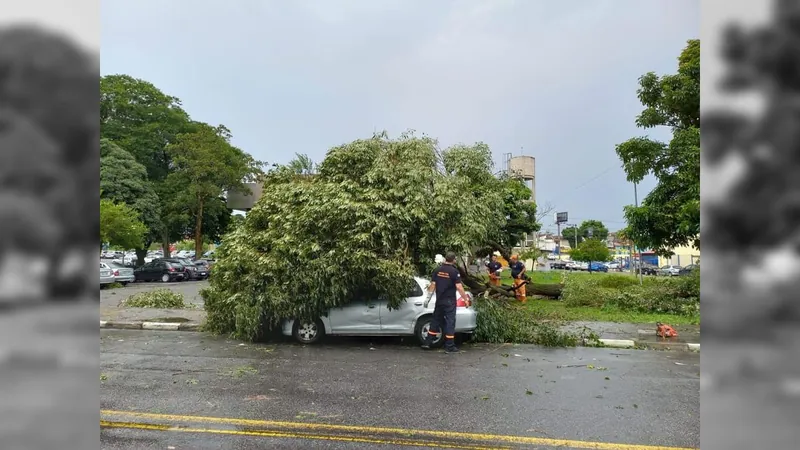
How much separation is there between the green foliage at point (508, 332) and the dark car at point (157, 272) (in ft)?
79.5

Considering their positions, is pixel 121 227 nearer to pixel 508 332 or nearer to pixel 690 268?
pixel 508 332

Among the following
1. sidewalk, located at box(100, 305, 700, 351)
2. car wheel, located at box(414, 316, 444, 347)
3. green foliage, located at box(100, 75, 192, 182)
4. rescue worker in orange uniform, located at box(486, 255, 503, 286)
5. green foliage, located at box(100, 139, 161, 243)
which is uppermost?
green foliage, located at box(100, 75, 192, 182)

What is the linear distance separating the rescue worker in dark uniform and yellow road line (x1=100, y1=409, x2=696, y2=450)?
4547 millimetres

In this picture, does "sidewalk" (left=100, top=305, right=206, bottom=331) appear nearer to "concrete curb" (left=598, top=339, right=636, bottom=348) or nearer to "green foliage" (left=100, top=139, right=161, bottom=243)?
"concrete curb" (left=598, top=339, right=636, bottom=348)

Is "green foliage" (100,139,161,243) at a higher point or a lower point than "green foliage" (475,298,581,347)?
higher

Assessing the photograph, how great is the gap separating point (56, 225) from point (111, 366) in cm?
785

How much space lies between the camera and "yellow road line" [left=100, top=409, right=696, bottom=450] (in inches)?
192

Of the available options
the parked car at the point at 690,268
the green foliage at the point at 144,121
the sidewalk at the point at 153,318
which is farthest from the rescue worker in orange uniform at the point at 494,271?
the green foliage at the point at 144,121

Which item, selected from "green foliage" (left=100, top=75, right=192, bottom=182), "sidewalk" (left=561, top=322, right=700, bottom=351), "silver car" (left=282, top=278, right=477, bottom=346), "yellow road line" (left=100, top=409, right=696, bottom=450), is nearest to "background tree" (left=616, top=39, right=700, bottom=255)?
"sidewalk" (left=561, top=322, right=700, bottom=351)

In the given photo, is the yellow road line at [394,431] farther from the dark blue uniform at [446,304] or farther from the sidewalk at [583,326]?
the sidewalk at [583,326]

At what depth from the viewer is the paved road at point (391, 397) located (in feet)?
16.4

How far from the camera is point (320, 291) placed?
32.9ft

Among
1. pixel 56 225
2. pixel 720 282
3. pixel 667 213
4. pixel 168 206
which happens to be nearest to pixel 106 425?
pixel 56 225

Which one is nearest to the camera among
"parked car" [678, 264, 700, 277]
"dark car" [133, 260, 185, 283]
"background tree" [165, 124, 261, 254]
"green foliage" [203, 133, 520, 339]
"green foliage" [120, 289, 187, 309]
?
"parked car" [678, 264, 700, 277]
